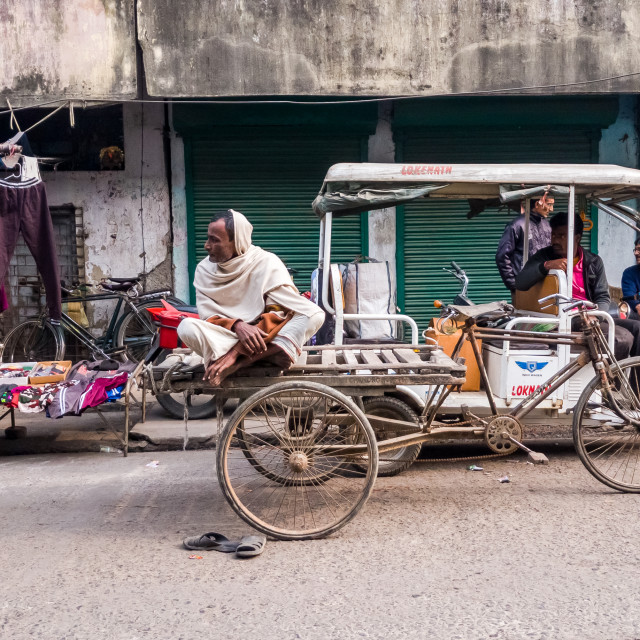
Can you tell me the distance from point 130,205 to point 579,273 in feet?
19.5

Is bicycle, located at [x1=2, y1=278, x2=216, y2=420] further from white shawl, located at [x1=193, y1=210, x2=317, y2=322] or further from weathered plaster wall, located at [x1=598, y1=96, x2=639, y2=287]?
weathered plaster wall, located at [x1=598, y1=96, x2=639, y2=287]

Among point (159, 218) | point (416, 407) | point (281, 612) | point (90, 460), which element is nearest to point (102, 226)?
point (159, 218)

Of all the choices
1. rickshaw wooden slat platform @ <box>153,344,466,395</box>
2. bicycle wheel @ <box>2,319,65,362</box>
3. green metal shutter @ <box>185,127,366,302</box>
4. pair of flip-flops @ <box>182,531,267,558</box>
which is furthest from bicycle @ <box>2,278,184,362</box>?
pair of flip-flops @ <box>182,531,267,558</box>

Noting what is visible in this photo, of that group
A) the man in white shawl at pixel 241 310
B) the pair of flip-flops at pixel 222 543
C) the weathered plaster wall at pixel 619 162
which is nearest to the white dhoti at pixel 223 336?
the man in white shawl at pixel 241 310

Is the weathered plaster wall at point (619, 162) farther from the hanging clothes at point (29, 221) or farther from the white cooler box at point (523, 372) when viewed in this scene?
the hanging clothes at point (29, 221)

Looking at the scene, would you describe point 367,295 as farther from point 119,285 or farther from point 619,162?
point 619,162

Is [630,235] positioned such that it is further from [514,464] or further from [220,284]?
[220,284]

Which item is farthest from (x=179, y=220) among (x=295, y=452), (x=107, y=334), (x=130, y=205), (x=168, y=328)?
(x=295, y=452)

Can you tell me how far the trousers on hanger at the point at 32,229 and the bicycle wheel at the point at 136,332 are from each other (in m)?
0.85

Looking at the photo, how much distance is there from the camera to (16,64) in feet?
Result: 28.9

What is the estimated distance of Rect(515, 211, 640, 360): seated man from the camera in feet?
A: 19.5

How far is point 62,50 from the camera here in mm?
8852

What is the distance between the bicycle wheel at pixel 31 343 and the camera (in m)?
8.71

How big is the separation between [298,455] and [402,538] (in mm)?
716
